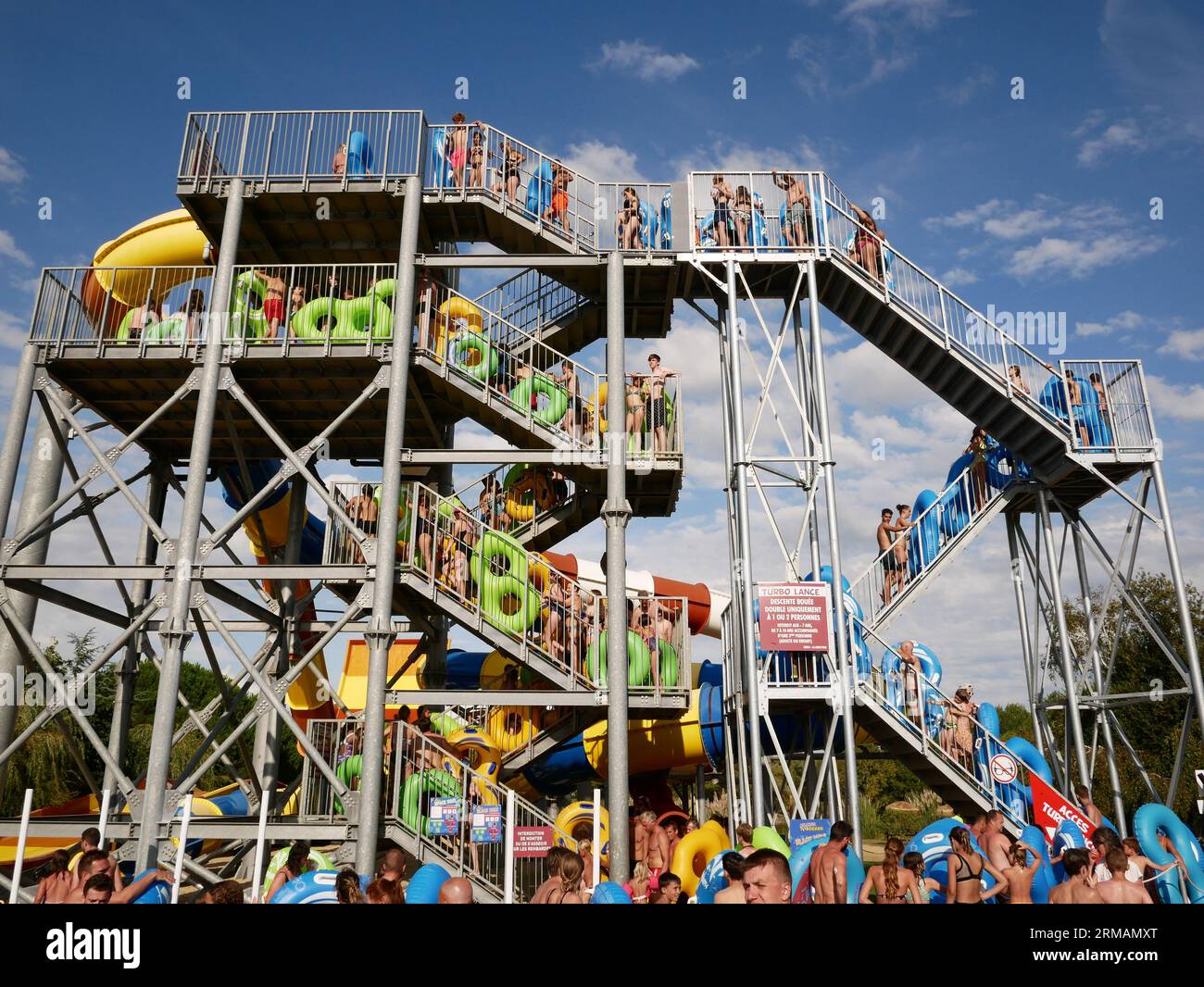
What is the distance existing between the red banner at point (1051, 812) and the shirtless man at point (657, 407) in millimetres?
7443

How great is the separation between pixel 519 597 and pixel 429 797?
304 centimetres

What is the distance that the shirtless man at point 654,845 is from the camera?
39.8 feet

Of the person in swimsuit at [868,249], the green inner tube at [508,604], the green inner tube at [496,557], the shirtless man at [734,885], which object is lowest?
the shirtless man at [734,885]

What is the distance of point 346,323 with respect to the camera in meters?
13.8

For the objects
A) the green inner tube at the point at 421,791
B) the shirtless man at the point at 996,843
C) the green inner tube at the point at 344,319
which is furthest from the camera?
the green inner tube at the point at 344,319

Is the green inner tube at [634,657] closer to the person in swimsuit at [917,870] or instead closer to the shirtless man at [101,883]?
the person in swimsuit at [917,870]

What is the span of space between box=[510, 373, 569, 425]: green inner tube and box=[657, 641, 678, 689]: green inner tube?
390 centimetres

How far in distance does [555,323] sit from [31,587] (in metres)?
9.34

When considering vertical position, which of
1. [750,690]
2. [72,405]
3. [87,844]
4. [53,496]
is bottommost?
[87,844]

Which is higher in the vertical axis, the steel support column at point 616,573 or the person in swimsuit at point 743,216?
the person in swimsuit at point 743,216

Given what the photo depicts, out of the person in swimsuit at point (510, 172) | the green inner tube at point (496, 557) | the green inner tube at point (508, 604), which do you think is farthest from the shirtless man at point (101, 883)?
the person in swimsuit at point (510, 172)

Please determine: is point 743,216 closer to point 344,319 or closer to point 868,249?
point 868,249

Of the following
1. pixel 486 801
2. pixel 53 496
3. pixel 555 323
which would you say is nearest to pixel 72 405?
pixel 53 496

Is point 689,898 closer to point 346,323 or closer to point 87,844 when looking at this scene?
point 87,844
